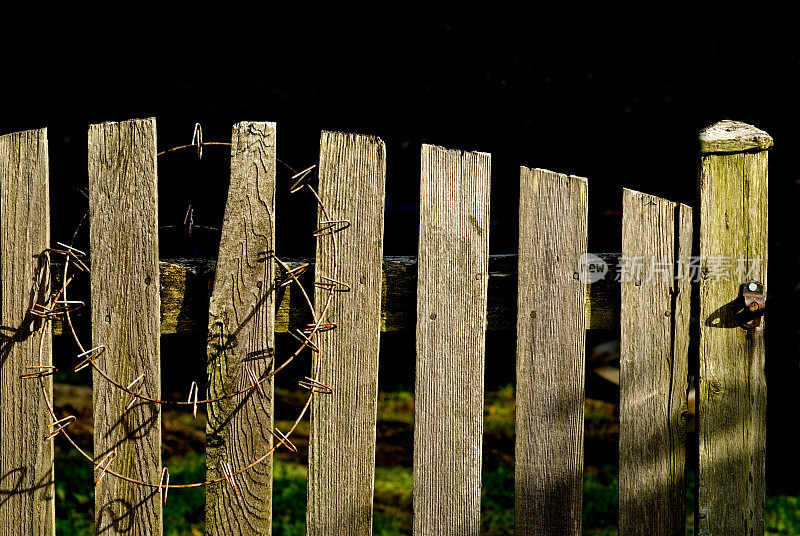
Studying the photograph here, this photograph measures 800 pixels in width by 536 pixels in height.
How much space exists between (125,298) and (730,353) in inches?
62.3

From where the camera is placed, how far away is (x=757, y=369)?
190 cm

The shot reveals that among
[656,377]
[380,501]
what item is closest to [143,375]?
[656,377]

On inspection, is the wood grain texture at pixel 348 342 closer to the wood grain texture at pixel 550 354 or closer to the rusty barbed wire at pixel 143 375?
the rusty barbed wire at pixel 143 375

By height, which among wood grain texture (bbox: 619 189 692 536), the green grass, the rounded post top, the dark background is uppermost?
the dark background

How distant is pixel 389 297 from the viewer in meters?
1.72

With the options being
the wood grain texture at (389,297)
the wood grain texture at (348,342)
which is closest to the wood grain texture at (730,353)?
the wood grain texture at (389,297)

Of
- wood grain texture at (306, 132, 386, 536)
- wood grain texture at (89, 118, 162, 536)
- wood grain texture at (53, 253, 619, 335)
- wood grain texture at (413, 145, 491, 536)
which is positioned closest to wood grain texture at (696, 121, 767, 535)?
wood grain texture at (53, 253, 619, 335)

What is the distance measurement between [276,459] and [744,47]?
3.39 meters

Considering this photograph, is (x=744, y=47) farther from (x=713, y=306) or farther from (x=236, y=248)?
(x=236, y=248)

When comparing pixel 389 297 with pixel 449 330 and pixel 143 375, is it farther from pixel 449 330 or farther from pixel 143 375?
pixel 143 375

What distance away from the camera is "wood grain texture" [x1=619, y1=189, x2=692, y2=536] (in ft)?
6.00

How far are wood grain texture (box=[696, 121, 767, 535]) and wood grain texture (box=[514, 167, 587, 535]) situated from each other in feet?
1.20

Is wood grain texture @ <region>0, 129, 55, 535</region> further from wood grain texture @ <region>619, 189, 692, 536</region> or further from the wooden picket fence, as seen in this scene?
wood grain texture @ <region>619, 189, 692, 536</region>

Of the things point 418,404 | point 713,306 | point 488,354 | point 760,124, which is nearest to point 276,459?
point 488,354
